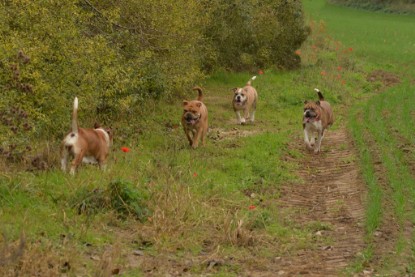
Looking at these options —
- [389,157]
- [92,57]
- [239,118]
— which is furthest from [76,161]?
[239,118]

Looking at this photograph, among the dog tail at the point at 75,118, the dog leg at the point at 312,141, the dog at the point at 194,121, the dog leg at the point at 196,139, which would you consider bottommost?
the dog leg at the point at 312,141

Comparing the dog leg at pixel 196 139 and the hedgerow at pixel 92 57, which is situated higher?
the hedgerow at pixel 92 57

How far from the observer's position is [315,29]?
44.3 meters

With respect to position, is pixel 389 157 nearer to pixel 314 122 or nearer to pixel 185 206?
pixel 314 122

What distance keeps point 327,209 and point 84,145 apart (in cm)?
390

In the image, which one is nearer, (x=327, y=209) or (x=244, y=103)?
(x=327, y=209)

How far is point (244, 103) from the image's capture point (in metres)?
21.1

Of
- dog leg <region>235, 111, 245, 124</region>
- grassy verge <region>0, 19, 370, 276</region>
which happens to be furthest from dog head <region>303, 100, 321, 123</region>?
dog leg <region>235, 111, 245, 124</region>

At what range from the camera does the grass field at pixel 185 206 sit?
9.12 m

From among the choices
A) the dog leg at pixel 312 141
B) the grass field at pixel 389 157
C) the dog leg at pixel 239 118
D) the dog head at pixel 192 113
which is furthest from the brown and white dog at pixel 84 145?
the dog leg at pixel 239 118

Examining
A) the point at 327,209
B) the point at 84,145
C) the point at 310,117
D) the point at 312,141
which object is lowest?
the point at 312,141

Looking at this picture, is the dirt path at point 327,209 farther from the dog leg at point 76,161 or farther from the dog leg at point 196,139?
the dog leg at point 76,161

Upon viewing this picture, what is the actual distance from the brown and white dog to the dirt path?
299 cm

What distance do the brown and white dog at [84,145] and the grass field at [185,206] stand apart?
199 mm
